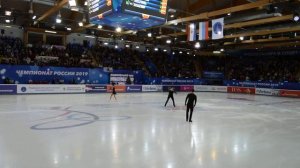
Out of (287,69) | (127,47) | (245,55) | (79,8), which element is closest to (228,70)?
(245,55)

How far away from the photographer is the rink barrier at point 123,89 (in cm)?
2580

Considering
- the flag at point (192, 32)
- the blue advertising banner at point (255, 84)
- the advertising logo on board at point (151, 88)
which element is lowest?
the advertising logo on board at point (151, 88)

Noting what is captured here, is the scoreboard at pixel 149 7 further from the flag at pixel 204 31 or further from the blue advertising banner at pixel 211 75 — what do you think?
the blue advertising banner at pixel 211 75

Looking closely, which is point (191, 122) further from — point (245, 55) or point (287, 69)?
point (245, 55)

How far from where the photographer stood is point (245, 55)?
43375 mm

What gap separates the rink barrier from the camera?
2580 centimetres

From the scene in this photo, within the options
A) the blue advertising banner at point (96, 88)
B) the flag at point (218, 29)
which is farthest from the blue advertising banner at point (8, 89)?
the flag at point (218, 29)

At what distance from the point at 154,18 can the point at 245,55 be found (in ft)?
117

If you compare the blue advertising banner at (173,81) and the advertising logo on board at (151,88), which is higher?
the blue advertising banner at (173,81)

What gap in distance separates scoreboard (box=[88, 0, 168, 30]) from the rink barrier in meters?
17.4

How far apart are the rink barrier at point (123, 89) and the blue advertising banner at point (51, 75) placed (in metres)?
1.37

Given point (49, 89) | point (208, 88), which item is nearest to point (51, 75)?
point (49, 89)

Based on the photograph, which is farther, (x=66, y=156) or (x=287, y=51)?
(x=287, y=51)

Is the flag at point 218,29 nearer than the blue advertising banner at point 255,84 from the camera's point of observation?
Yes
